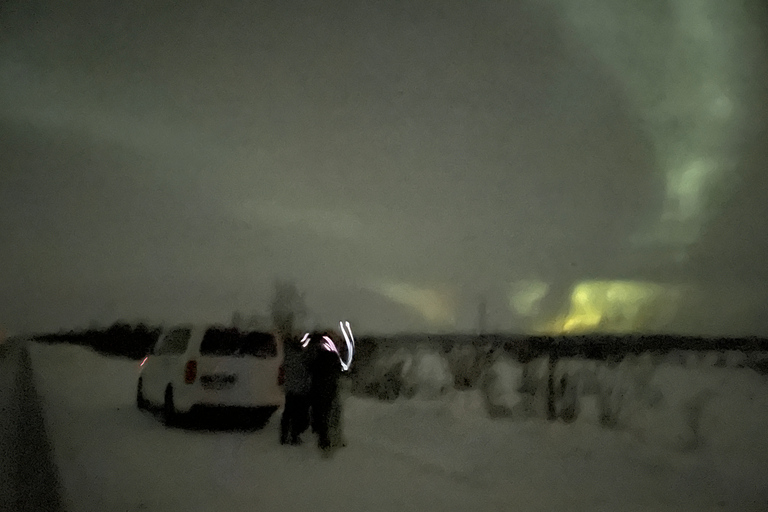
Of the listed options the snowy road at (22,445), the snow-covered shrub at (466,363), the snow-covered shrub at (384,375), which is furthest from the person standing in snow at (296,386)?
the snowy road at (22,445)

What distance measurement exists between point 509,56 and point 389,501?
125cm

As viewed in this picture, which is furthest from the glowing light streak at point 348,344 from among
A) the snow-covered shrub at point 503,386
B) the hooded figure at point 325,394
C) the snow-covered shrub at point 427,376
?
the snow-covered shrub at point 503,386

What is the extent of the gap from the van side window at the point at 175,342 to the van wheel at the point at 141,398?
0.09 m

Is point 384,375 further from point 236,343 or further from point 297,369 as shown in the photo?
point 236,343

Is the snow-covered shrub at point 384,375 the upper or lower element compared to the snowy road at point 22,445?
upper

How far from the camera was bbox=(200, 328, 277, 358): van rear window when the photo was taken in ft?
4.26

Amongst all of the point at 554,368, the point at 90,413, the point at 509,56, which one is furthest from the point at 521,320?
the point at 90,413

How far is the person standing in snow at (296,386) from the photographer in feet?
4.31

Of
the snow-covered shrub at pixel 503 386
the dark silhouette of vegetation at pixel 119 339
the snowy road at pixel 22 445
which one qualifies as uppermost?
the dark silhouette of vegetation at pixel 119 339

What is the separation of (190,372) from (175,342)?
0.29ft

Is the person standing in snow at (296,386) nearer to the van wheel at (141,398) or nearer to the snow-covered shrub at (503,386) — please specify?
the van wheel at (141,398)

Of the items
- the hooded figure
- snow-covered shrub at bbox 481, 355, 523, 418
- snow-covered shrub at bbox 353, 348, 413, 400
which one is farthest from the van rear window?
snow-covered shrub at bbox 481, 355, 523, 418

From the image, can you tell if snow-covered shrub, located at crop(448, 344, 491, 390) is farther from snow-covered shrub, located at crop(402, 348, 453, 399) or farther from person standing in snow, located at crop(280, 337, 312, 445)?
person standing in snow, located at crop(280, 337, 312, 445)

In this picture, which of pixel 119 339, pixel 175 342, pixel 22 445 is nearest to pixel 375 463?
pixel 175 342
